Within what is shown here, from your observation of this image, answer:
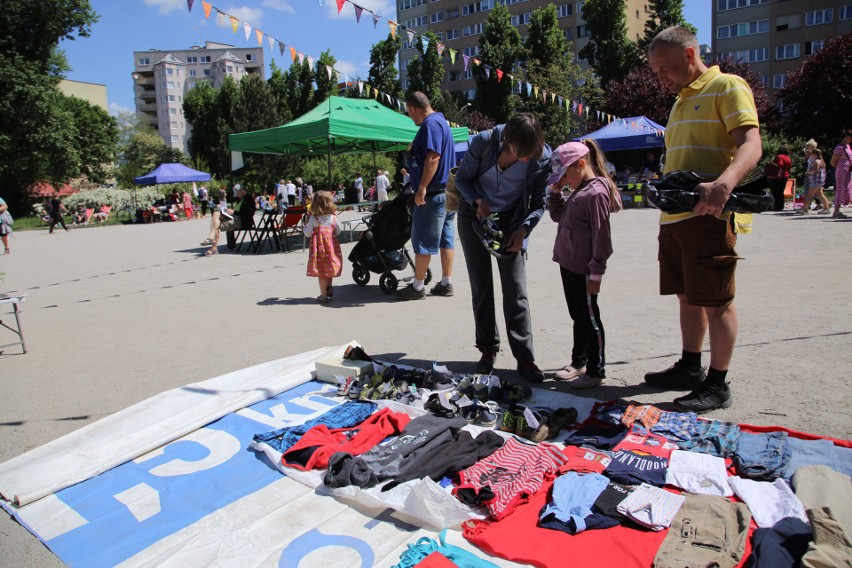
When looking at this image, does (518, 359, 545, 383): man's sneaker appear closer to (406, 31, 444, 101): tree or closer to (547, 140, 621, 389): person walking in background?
(547, 140, 621, 389): person walking in background

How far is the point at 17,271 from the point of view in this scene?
11820 millimetres

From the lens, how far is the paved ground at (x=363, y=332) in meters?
3.78

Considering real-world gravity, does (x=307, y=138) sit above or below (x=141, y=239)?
above

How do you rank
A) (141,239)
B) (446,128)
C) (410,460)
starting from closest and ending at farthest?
(410,460) < (446,128) < (141,239)

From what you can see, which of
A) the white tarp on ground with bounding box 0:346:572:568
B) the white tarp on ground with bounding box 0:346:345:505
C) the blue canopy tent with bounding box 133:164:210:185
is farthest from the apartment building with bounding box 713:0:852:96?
the white tarp on ground with bounding box 0:346:572:568

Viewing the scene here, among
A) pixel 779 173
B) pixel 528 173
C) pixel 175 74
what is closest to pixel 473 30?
pixel 779 173

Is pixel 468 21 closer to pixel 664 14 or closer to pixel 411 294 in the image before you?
pixel 664 14

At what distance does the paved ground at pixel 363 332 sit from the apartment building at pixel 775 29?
51789mm

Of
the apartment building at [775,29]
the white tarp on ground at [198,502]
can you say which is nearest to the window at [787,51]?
the apartment building at [775,29]

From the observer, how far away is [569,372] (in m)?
4.14

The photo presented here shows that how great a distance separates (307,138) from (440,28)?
62502mm

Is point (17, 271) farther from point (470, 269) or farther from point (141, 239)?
point (470, 269)

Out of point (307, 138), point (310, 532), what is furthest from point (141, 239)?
point (310, 532)

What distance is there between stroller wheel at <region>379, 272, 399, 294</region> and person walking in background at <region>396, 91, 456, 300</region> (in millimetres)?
321
